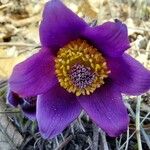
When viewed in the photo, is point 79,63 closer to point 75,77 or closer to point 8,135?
point 75,77

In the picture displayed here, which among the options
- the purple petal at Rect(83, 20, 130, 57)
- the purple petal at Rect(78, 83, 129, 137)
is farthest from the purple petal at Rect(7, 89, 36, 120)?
the purple petal at Rect(83, 20, 130, 57)

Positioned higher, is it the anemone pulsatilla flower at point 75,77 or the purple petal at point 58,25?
the purple petal at point 58,25

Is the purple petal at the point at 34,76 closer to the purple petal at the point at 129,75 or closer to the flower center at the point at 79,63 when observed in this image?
the flower center at the point at 79,63

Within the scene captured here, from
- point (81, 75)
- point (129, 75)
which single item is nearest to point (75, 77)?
point (81, 75)

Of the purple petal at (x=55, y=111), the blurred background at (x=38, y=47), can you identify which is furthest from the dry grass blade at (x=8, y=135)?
the purple petal at (x=55, y=111)

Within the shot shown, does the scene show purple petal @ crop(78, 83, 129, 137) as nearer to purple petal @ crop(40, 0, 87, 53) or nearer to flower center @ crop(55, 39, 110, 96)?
flower center @ crop(55, 39, 110, 96)

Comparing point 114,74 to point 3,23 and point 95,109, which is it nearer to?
point 95,109

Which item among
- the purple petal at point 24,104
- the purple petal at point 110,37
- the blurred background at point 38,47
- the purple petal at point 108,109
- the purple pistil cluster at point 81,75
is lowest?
the blurred background at point 38,47
